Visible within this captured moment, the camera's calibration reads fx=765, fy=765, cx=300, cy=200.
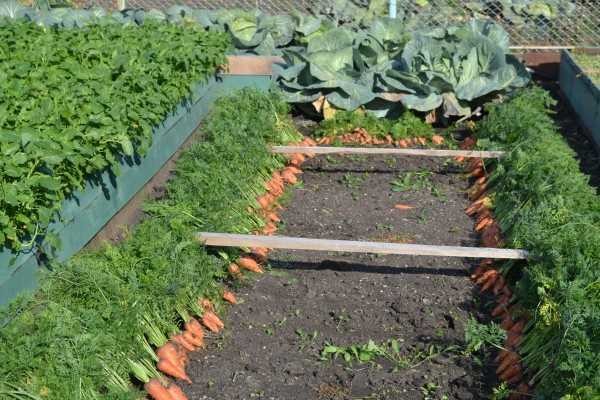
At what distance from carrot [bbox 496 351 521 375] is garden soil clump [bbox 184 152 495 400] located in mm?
61

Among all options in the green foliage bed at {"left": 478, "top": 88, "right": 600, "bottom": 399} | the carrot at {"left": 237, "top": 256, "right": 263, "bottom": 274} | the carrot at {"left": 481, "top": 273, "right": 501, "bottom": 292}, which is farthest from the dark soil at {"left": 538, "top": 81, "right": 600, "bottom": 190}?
the carrot at {"left": 237, "top": 256, "right": 263, "bottom": 274}

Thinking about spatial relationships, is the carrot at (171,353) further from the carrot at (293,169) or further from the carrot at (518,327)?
the carrot at (293,169)

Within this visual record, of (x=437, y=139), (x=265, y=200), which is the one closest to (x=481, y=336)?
(x=265, y=200)

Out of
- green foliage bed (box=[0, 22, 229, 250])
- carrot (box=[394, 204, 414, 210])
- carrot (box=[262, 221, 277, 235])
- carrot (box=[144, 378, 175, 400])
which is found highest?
green foliage bed (box=[0, 22, 229, 250])

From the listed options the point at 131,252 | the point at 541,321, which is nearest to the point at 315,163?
the point at 131,252

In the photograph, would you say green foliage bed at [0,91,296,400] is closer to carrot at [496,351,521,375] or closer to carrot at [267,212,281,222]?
carrot at [267,212,281,222]

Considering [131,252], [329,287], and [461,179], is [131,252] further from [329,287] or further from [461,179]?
[461,179]

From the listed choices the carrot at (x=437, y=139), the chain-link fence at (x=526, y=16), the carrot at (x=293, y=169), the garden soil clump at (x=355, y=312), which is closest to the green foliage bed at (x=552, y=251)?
the garden soil clump at (x=355, y=312)

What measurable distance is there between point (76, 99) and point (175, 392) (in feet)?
6.83

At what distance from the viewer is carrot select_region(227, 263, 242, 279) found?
15.9ft

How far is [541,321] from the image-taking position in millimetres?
3863

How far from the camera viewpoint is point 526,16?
11.3m

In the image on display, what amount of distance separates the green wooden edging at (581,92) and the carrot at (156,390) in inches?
204

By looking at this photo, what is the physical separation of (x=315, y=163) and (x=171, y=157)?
1451mm
